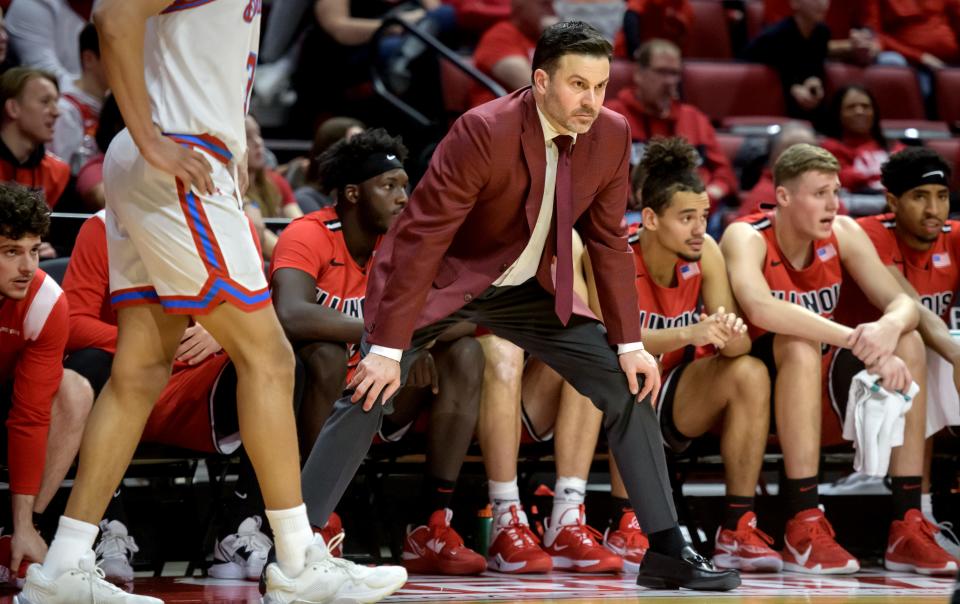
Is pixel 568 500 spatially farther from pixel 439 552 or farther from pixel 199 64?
pixel 199 64

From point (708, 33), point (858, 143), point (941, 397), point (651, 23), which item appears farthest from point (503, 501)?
point (708, 33)

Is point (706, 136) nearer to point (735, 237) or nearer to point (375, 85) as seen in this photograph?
point (375, 85)

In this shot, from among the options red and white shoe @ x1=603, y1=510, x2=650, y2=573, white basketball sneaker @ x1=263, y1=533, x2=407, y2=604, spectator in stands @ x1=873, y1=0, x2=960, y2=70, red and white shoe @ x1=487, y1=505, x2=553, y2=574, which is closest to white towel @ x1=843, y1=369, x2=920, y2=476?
red and white shoe @ x1=603, y1=510, x2=650, y2=573

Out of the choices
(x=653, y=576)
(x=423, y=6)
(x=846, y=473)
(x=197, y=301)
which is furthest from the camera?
(x=423, y=6)

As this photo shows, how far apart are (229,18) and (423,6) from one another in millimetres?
5244

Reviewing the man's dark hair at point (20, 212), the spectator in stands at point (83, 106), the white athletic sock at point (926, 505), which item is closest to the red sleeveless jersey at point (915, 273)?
the white athletic sock at point (926, 505)

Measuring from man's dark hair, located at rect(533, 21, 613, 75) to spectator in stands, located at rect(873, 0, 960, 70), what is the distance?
6.29 metres

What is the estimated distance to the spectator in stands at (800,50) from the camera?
8.20 m

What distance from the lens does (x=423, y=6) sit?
8055 millimetres

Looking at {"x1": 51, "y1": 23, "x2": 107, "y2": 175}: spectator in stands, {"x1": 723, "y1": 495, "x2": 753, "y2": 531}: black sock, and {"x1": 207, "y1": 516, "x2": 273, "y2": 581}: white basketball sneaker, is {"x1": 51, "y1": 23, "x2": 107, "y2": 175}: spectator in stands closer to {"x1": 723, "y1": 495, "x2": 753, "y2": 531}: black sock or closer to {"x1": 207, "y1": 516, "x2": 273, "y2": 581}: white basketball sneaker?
{"x1": 207, "y1": 516, "x2": 273, "y2": 581}: white basketball sneaker

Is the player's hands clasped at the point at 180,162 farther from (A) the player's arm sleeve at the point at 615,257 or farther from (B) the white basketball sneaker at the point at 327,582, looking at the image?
(A) the player's arm sleeve at the point at 615,257

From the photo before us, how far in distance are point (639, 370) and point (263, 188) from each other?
289cm

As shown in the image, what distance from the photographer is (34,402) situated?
3.82 meters

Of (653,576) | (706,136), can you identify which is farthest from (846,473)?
(653,576)
